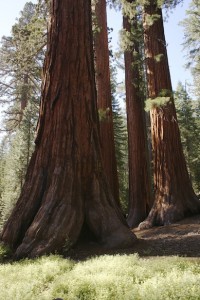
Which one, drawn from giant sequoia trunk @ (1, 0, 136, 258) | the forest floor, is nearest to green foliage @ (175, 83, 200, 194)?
the forest floor

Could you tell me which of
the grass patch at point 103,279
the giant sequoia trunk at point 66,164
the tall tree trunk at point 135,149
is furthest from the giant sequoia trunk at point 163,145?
the grass patch at point 103,279

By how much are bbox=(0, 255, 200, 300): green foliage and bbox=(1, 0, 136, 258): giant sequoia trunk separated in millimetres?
886

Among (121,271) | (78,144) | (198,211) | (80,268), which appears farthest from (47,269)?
(198,211)

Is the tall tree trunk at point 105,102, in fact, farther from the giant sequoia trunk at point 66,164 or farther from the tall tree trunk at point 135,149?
the giant sequoia trunk at point 66,164

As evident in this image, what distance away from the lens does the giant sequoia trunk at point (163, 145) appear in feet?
29.0

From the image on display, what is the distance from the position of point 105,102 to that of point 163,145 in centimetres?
382

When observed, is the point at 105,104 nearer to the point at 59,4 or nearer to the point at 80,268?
the point at 59,4

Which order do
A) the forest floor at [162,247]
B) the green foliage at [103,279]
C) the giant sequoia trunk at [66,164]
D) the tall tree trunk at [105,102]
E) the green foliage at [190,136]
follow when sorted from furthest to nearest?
the green foliage at [190,136], the tall tree trunk at [105,102], the giant sequoia trunk at [66,164], the forest floor at [162,247], the green foliage at [103,279]

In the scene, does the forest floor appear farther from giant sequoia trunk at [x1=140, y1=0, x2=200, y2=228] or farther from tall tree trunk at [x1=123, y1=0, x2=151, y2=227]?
tall tree trunk at [x1=123, y1=0, x2=151, y2=227]

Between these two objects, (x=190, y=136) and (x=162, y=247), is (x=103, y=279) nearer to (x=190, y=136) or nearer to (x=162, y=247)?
(x=162, y=247)

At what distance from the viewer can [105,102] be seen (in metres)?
12.3

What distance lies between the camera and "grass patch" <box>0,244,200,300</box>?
3168 millimetres

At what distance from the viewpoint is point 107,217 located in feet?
19.6

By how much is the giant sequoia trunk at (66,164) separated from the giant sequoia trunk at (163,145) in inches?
118
